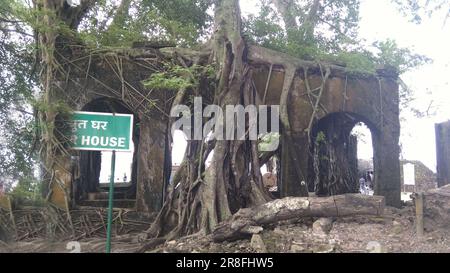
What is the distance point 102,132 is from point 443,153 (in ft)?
32.9

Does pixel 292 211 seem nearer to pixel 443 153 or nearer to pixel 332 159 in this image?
pixel 332 159

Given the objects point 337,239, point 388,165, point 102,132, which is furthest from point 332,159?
point 102,132

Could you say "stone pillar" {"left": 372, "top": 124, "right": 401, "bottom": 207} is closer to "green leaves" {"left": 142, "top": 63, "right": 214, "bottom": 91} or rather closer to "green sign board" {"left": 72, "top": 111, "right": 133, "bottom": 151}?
"green leaves" {"left": 142, "top": 63, "right": 214, "bottom": 91}

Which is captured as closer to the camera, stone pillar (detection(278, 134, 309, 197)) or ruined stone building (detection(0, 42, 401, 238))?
ruined stone building (detection(0, 42, 401, 238))

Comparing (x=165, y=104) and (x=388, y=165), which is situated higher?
(x=165, y=104)

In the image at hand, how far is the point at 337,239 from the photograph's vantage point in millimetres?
5465

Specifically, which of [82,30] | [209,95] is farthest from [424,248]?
[82,30]

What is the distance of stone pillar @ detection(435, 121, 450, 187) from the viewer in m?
11.0

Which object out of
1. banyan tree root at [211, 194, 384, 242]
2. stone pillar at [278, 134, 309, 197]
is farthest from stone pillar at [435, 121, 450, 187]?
banyan tree root at [211, 194, 384, 242]

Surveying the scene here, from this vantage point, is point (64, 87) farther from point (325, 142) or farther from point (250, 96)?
point (325, 142)

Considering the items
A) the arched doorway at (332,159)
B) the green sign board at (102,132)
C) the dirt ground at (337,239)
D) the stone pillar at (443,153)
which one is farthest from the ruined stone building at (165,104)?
the green sign board at (102,132)

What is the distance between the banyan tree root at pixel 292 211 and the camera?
567cm

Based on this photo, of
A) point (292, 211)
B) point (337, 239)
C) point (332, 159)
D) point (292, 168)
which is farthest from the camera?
point (332, 159)

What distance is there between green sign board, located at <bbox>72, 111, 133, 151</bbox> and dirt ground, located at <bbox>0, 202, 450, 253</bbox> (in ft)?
7.03
